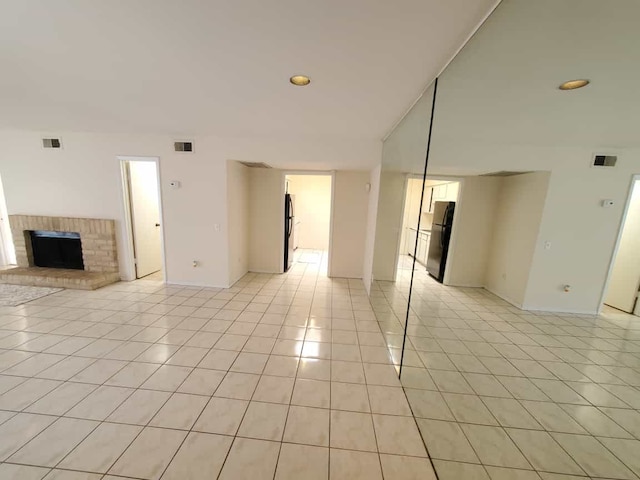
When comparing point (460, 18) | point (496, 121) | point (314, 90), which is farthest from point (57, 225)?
point (496, 121)

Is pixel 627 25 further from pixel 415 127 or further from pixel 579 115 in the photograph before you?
pixel 415 127

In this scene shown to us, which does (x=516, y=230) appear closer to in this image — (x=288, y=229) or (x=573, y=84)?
(x=573, y=84)

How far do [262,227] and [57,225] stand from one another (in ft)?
11.7

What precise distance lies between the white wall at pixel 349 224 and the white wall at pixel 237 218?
1.83 meters

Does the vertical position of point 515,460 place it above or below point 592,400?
below

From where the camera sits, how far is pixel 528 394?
109 centimetres

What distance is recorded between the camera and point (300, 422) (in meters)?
1.67

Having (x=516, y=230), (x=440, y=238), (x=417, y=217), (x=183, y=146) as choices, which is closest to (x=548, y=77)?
(x=516, y=230)

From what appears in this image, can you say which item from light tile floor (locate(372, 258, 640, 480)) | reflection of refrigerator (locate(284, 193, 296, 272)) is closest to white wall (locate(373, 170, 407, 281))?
light tile floor (locate(372, 258, 640, 480))

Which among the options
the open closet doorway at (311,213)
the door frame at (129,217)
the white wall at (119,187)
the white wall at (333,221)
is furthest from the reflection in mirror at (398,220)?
the door frame at (129,217)

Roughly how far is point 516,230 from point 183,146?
4.52 meters

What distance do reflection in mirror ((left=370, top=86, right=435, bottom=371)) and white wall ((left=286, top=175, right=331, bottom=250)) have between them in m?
3.71

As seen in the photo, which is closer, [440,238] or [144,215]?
[440,238]

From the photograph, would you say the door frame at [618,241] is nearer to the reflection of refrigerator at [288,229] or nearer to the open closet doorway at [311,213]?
the reflection of refrigerator at [288,229]
